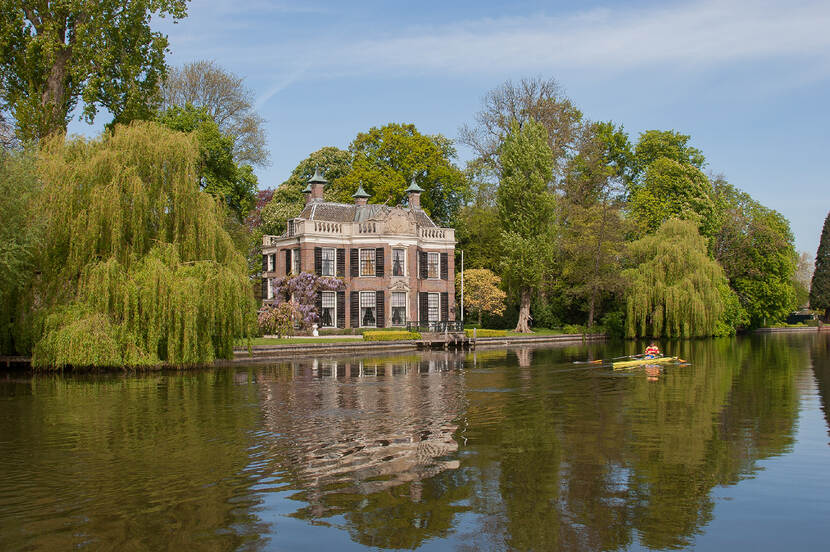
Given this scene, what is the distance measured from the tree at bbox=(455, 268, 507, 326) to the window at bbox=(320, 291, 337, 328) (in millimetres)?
11466

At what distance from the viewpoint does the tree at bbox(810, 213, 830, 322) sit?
83688mm

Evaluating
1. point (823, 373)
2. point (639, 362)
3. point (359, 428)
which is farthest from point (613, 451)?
point (823, 373)

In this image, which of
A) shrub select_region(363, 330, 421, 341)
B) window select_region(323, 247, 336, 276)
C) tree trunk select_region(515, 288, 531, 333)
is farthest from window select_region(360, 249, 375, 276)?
tree trunk select_region(515, 288, 531, 333)

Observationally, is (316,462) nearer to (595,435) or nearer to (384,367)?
(595,435)

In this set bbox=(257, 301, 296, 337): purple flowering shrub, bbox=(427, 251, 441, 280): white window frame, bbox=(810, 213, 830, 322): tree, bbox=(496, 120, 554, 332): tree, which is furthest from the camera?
bbox=(810, 213, 830, 322): tree

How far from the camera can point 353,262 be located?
51.6 m

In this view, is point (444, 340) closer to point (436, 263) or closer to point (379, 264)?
point (379, 264)

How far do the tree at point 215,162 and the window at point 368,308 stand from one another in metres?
9.98

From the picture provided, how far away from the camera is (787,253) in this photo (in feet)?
219

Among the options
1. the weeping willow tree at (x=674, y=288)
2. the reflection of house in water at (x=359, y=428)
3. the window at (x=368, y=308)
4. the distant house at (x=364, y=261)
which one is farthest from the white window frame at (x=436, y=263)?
the reflection of house in water at (x=359, y=428)

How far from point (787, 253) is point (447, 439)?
6207 cm

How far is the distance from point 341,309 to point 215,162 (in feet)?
41.9

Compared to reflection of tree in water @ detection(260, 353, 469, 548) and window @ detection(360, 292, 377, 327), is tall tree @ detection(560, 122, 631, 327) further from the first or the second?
reflection of tree in water @ detection(260, 353, 469, 548)

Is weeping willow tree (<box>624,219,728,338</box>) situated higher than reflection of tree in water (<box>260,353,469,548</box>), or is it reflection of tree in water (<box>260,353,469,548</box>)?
weeping willow tree (<box>624,219,728,338</box>)
